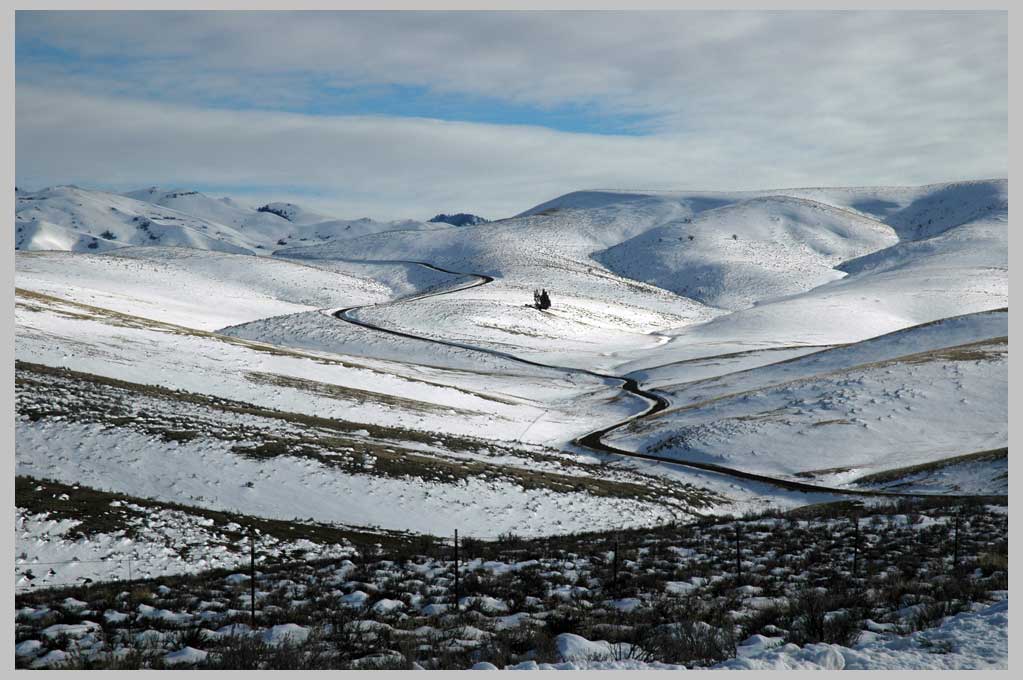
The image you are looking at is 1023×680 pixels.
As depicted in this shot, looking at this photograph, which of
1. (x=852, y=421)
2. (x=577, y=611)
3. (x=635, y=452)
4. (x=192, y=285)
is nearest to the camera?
(x=577, y=611)

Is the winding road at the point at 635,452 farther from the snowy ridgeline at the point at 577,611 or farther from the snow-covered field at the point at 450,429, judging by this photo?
the snowy ridgeline at the point at 577,611

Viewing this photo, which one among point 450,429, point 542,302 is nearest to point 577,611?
point 450,429

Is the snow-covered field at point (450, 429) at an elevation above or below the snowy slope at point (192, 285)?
below

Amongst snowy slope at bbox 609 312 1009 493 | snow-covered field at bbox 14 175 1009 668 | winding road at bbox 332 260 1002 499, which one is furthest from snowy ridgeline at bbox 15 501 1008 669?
snowy slope at bbox 609 312 1009 493

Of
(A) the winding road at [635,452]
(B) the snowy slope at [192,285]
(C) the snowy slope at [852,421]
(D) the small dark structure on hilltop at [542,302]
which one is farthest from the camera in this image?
(D) the small dark structure on hilltop at [542,302]

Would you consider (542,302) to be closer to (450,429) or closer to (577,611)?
(450,429)

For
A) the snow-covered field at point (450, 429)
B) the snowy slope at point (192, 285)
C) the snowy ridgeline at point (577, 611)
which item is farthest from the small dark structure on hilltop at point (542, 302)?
the snowy ridgeline at point (577, 611)

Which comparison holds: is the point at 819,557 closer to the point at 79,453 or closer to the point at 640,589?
the point at 640,589

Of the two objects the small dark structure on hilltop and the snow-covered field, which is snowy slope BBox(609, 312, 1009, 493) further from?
the small dark structure on hilltop
